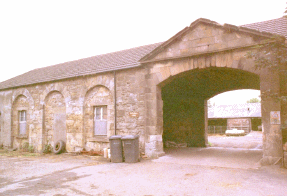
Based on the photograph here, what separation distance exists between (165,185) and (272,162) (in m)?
3.93

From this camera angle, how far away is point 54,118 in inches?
557

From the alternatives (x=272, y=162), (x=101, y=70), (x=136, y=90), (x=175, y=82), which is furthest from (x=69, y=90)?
(x=272, y=162)

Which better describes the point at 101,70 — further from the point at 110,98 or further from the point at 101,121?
the point at 101,121

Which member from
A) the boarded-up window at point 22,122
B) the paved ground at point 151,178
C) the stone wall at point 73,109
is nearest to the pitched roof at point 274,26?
the paved ground at point 151,178

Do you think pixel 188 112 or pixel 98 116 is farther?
pixel 188 112

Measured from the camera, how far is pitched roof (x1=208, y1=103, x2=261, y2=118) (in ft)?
111

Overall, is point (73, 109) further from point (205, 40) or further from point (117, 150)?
point (205, 40)

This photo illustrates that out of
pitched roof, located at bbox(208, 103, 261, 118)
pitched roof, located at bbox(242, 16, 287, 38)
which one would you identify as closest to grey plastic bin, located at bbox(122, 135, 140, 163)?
pitched roof, located at bbox(242, 16, 287, 38)

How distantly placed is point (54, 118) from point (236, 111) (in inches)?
1099

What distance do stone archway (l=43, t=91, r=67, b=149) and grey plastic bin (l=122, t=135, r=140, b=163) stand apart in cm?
517

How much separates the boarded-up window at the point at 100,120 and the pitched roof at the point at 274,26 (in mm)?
7815

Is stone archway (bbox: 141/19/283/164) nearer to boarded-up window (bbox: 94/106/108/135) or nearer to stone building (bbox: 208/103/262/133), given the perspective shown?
boarded-up window (bbox: 94/106/108/135)

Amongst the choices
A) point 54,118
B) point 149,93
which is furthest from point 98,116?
point 149,93

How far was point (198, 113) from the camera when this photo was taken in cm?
1527
